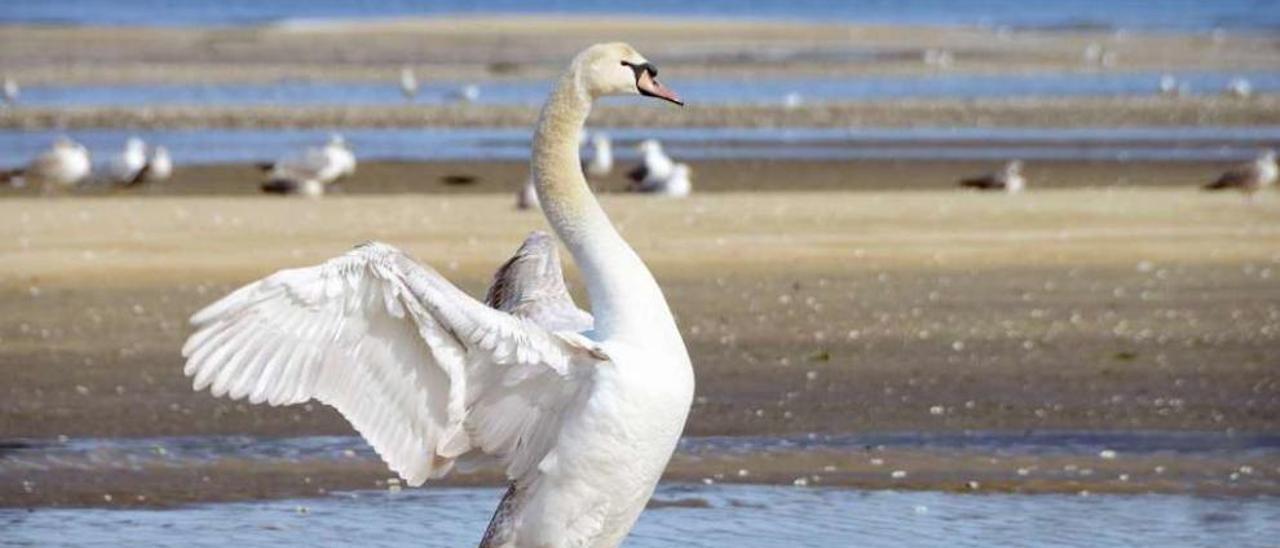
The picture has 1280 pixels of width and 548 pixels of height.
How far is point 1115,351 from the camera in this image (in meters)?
13.2

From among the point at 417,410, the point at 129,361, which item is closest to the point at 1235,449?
the point at 417,410

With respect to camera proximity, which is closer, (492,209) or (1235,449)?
(1235,449)

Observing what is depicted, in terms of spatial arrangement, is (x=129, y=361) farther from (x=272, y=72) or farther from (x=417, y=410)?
(x=272, y=72)

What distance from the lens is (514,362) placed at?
23.8 ft

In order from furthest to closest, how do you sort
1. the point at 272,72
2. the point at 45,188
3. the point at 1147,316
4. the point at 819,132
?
the point at 272,72
the point at 819,132
the point at 45,188
the point at 1147,316

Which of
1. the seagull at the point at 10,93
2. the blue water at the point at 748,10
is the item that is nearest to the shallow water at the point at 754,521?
the seagull at the point at 10,93

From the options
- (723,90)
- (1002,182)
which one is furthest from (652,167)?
(723,90)

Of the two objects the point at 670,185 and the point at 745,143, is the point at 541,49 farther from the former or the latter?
the point at 670,185

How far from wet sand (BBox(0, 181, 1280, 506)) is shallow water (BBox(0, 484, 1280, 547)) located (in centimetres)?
30

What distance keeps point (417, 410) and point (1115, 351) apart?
654cm

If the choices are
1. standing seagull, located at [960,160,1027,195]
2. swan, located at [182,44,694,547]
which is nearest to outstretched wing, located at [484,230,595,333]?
swan, located at [182,44,694,547]

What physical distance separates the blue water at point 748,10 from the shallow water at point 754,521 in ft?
219

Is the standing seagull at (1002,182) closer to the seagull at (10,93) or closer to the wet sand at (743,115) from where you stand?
the wet sand at (743,115)

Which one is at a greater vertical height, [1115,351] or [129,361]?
[1115,351]
